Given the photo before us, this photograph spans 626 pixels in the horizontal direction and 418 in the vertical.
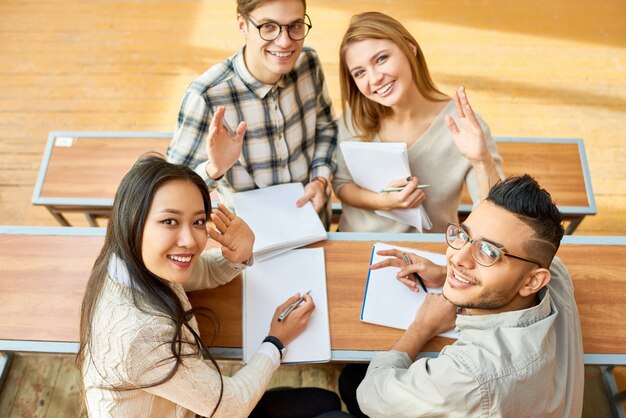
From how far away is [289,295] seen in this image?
179 cm

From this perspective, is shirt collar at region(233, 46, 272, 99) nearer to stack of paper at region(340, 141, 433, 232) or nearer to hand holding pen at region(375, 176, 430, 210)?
stack of paper at region(340, 141, 433, 232)

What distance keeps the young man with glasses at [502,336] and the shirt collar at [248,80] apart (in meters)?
0.86

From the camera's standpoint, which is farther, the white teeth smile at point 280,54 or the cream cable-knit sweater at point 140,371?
the white teeth smile at point 280,54

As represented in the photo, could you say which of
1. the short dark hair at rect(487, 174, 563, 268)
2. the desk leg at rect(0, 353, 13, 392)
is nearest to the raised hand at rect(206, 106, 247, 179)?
the short dark hair at rect(487, 174, 563, 268)

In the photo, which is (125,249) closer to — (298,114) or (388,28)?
(298,114)

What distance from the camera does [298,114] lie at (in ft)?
7.20

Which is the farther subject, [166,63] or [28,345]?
[166,63]

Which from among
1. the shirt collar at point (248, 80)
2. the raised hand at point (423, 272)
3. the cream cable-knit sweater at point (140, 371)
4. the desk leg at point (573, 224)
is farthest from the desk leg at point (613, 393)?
the shirt collar at point (248, 80)

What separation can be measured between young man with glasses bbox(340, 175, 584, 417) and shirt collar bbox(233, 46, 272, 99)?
86 centimetres

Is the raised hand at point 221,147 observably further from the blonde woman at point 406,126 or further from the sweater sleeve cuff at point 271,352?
the sweater sleeve cuff at point 271,352

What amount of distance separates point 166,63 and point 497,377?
3319 millimetres

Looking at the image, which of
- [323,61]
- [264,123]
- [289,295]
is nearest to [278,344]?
[289,295]

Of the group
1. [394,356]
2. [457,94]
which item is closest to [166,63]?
[457,94]

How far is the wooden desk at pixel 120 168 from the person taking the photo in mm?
2533
